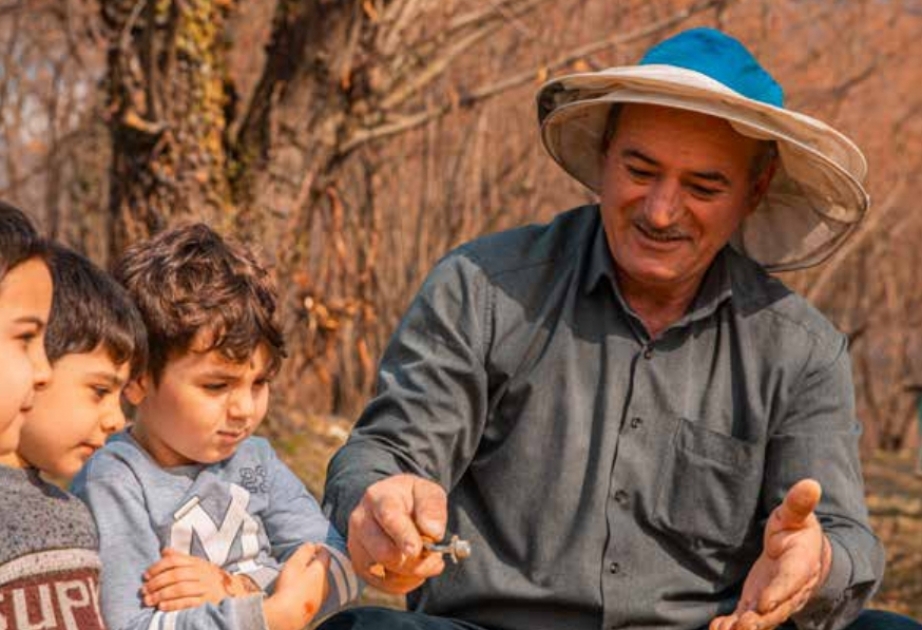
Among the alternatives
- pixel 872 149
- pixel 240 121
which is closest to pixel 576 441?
pixel 240 121

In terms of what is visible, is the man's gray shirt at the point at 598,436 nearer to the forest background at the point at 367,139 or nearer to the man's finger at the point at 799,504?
the man's finger at the point at 799,504

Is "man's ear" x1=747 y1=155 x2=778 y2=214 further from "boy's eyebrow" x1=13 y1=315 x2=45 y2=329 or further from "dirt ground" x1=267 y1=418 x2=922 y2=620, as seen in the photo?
"dirt ground" x1=267 y1=418 x2=922 y2=620

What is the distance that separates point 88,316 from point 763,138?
1396 millimetres

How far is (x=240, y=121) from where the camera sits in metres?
7.43

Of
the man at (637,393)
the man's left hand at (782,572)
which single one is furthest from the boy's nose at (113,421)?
the man's left hand at (782,572)

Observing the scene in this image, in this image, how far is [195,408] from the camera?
2930 mm

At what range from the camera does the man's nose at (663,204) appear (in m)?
3.31

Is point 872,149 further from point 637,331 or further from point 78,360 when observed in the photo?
point 78,360

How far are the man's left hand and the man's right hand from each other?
1.80ft

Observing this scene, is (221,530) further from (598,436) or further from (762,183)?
(762,183)

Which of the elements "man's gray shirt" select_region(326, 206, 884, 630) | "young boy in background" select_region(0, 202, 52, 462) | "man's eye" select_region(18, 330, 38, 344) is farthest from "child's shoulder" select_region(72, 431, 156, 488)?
"man's gray shirt" select_region(326, 206, 884, 630)

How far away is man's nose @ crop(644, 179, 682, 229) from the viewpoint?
10.8 ft

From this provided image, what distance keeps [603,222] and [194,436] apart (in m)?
0.97

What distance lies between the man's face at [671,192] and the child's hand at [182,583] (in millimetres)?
1036
